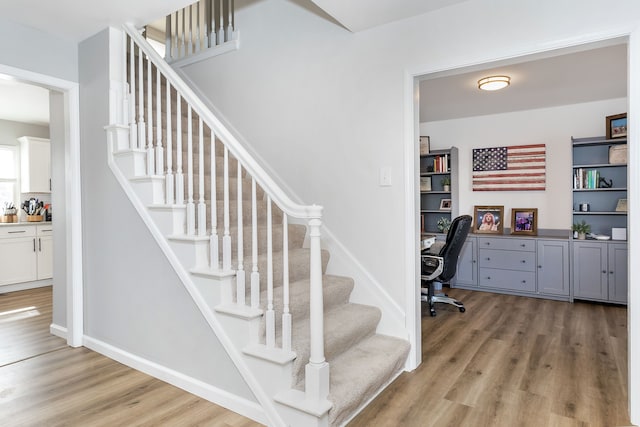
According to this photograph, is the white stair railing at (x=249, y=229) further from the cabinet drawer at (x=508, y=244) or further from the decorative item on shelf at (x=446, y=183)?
the decorative item on shelf at (x=446, y=183)

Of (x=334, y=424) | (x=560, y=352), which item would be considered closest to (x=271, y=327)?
(x=334, y=424)

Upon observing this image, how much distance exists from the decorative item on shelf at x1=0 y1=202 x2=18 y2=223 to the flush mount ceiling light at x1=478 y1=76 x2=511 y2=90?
617 cm

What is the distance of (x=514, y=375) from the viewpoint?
2.51 m

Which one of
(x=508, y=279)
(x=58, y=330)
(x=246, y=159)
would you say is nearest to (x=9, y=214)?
(x=58, y=330)

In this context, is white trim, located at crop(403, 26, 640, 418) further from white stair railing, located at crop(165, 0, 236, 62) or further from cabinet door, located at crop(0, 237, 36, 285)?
cabinet door, located at crop(0, 237, 36, 285)

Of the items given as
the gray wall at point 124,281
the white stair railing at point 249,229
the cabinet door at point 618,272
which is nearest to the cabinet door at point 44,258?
the gray wall at point 124,281

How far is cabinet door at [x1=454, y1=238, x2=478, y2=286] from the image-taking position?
4.93 metres

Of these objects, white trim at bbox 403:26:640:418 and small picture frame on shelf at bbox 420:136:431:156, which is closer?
white trim at bbox 403:26:640:418

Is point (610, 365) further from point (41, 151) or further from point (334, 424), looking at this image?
point (41, 151)

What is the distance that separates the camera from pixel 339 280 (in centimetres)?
279

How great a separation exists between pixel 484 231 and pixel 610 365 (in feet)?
8.57

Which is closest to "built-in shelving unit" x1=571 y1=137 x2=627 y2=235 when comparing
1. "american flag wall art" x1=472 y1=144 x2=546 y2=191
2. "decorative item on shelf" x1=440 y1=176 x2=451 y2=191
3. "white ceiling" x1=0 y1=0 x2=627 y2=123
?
"american flag wall art" x1=472 y1=144 x2=546 y2=191

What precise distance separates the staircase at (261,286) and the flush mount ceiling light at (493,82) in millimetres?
2387

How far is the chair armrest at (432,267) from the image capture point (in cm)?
385
